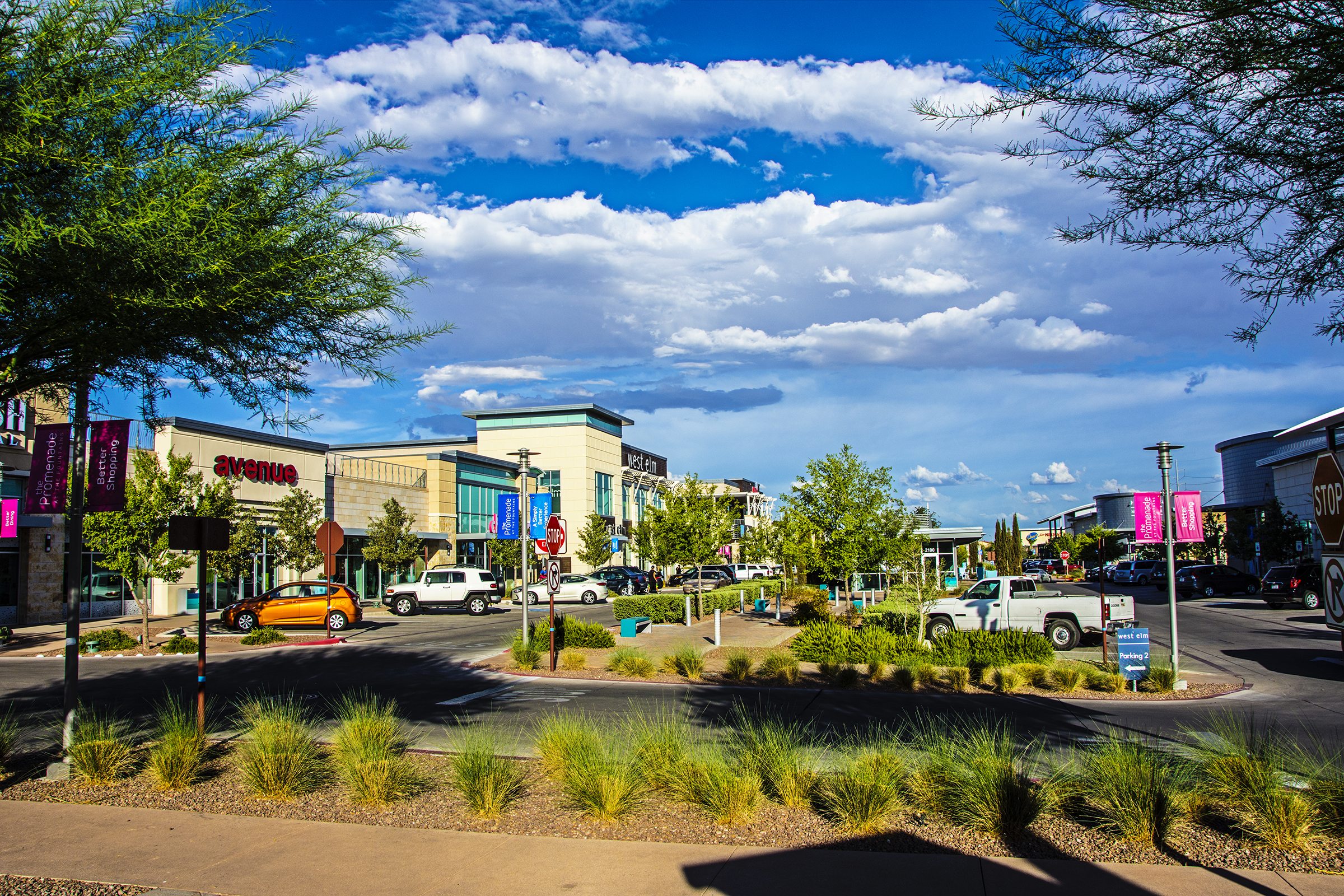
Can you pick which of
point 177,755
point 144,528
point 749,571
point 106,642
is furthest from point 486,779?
point 749,571

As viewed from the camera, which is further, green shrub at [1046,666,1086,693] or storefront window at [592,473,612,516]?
storefront window at [592,473,612,516]

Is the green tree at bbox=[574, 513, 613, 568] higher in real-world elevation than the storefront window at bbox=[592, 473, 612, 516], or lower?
lower

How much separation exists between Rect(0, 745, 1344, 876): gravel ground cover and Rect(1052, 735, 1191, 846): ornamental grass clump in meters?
0.11

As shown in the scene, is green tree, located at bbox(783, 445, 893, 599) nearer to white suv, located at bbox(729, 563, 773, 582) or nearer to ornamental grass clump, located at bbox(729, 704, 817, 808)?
ornamental grass clump, located at bbox(729, 704, 817, 808)

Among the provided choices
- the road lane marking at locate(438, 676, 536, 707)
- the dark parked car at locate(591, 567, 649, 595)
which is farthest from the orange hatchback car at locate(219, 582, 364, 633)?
the dark parked car at locate(591, 567, 649, 595)

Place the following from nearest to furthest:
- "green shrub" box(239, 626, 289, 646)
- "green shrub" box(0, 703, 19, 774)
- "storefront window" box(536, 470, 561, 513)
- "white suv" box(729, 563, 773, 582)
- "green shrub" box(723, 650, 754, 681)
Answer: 1. "green shrub" box(0, 703, 19, 774)
2. "green shrub" box(723, 650, 754, 681)
3. "green shrub" box(239, 626, 289, 646)
4. "white suv" box(729, 563, 773, 582)
5. "storefront window" box(536, 470, 561, 513)

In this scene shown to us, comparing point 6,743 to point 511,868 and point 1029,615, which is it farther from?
point 1029,615

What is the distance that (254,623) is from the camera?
2762 cm

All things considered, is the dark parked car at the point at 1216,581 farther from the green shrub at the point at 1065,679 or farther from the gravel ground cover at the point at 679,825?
the gravel ground cover at the point at 679,825

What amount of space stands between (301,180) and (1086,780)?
847 centimetres

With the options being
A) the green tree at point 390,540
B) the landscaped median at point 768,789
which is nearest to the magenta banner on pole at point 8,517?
the green tree at point 390,540

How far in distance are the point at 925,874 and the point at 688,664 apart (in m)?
11.4

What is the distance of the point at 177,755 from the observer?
7902 millimetres

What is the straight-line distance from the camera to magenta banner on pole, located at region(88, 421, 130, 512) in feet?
30.3
